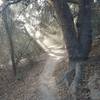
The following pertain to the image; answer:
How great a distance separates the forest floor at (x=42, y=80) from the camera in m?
9.59

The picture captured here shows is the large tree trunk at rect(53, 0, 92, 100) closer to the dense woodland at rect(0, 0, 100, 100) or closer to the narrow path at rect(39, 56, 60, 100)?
the dense woodland at rect(0, 0, 100, 100)

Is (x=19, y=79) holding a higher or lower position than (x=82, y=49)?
lower

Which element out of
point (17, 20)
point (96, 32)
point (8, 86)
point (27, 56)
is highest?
point (17, 20)

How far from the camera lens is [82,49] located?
10.0 m

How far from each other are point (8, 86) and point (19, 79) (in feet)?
2.28

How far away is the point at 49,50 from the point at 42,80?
5386mm

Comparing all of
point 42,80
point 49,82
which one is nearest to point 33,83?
point 42,80

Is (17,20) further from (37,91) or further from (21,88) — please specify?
(37,91)

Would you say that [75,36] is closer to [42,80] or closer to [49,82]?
[49,82]

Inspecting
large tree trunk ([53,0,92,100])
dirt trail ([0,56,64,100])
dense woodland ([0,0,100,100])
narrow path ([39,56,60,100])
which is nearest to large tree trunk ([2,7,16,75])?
dense woodland ([0,0,100,100])

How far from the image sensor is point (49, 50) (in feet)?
56.4

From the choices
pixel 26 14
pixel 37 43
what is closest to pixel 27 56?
pixel 37 43

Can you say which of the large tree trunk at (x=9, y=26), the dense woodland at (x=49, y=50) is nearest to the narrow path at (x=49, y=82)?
A: the dense woodland at (x=49, y=50)

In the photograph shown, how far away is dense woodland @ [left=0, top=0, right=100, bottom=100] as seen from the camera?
9.64 metres
